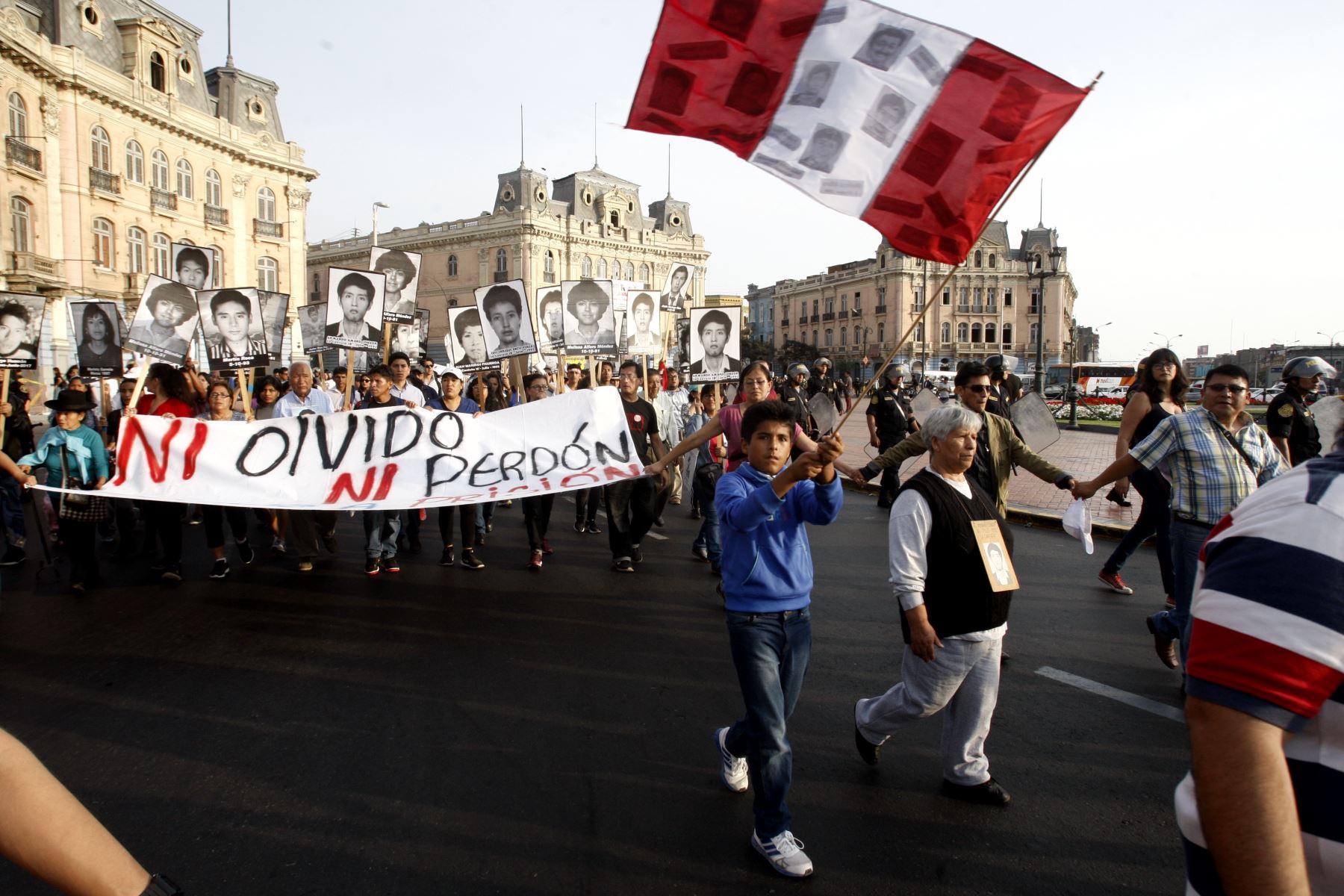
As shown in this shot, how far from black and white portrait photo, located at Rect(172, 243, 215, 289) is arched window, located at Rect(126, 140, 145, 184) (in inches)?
1002

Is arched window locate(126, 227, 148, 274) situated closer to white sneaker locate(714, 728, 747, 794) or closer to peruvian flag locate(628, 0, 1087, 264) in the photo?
peruvian flag locate(628, 0, 1087, 264)

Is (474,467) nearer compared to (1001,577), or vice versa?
(1001,577)

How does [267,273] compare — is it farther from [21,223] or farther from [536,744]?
[536,744]

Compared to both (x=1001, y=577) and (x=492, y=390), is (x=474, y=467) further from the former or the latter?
(x=492, y=390)

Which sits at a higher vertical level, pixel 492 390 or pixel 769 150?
pixel 769 150

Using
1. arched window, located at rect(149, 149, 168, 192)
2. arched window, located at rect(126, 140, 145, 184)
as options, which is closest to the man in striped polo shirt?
arched window, located at rect(126, 140, 145, 184)

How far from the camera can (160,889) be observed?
1.62 metres

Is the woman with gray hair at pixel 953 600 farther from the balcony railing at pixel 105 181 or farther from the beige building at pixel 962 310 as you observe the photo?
the beige building at pixel 962 310

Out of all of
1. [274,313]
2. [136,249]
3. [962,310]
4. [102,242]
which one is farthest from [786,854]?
[962,310]

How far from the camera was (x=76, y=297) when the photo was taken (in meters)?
28.0

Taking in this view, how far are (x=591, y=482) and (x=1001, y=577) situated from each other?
160 inches

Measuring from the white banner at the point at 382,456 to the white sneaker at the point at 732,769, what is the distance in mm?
3440

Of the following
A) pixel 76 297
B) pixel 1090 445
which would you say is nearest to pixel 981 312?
pixel 1090 445

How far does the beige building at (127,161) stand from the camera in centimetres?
2672
